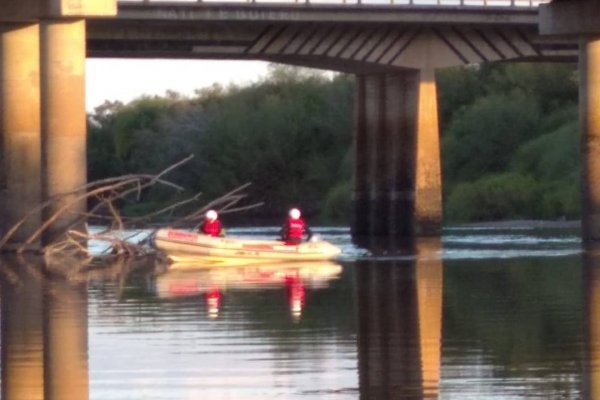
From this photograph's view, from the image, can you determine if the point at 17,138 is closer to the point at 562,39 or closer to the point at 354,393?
the point at 562,39

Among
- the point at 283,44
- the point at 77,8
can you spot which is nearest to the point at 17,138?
the point at 77,8

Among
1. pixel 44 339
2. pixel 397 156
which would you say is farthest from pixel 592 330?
pixel 397 156

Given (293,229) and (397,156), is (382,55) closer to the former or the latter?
(397,156)

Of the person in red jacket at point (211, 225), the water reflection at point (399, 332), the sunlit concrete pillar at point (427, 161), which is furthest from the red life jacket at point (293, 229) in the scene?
the sunlit concrete pillar at point (427, 161)

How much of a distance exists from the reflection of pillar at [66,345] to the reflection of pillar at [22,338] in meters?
0.11

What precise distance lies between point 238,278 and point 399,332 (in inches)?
503

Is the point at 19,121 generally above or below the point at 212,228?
above

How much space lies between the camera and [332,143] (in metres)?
99.9

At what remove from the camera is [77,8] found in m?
42.8

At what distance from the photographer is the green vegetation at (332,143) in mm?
81250

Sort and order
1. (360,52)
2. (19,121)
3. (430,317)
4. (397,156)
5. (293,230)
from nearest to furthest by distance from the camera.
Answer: (430,317), (293,230), (19,121), (360,52), (397,156)

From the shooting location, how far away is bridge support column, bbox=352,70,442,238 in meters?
61.3

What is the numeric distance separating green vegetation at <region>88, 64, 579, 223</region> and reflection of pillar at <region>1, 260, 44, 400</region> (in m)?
47.5

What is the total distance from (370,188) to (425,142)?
13.3ft
